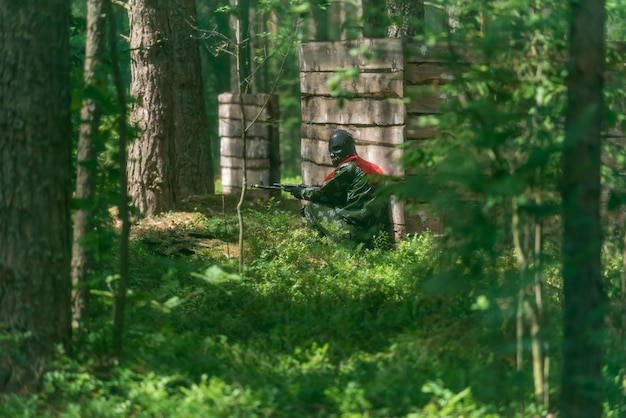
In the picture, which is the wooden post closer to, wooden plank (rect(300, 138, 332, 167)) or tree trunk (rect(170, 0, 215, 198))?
wooden plank (rect(300, 138, 332, 167))

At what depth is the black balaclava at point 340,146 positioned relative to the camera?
13.0m

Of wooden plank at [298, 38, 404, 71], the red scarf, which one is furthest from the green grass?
wooden plank at [298, 38, 404, 71]

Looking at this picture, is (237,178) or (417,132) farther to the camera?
(237,178)

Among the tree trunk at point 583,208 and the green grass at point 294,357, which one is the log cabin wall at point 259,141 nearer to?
the green grass at point 294,357

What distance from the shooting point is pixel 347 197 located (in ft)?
43.5

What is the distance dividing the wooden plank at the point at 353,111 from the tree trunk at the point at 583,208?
21.3 ft

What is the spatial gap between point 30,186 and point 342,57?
7612 mm

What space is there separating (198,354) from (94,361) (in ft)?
2.26

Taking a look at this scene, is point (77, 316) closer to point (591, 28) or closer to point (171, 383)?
point (171, 383)

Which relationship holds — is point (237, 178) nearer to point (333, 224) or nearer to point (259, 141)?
point (259, 141)

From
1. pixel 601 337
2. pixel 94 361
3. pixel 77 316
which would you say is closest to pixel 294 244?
pixel 77 316

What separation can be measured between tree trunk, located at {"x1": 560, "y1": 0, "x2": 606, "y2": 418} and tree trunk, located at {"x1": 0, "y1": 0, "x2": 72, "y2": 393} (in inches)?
129

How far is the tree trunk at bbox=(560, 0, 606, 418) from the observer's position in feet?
18.5

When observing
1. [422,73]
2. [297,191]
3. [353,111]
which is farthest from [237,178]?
[422,73]
